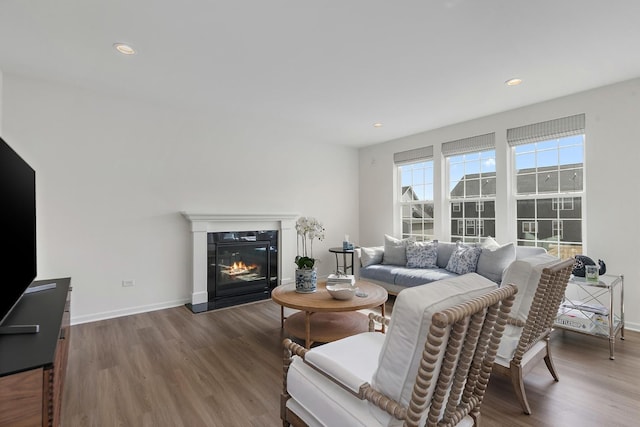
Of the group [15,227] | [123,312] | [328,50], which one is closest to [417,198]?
[328,50]

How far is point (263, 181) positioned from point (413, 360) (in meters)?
4.16

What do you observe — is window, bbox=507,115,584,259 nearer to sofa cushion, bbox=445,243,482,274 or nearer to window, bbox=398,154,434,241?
sofa cushion, bbox=445,243,482,274

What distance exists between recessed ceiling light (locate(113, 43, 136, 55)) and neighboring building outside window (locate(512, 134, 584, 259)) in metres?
4.47

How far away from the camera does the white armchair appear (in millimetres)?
1034

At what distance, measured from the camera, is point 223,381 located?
7.70 ft

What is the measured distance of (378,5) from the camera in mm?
2092

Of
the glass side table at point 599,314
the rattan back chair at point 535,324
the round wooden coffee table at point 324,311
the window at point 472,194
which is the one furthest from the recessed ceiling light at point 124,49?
the glass side table at point 599,314

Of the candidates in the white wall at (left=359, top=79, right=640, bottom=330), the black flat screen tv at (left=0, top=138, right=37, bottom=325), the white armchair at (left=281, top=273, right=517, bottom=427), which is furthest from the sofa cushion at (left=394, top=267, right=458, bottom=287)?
the black flat screen tv at (left=0, top=138, right=37, bottom=325)

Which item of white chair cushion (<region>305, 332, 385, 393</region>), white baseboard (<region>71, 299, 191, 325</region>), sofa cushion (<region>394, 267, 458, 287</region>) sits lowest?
white baseboard (<region>71, 299, 191, 325</region>)

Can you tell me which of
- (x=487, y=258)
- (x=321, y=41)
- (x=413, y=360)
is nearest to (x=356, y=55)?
(x=321, y=41)

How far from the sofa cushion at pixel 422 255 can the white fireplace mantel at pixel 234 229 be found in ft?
6.02

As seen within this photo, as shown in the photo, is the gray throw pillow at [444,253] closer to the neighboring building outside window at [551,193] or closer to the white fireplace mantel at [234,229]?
the neighboring building outside window at [551,193]

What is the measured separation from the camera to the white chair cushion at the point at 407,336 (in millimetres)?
1047

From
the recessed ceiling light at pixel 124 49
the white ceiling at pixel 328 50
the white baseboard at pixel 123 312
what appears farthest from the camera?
the white baseboard at pixel 123 312
